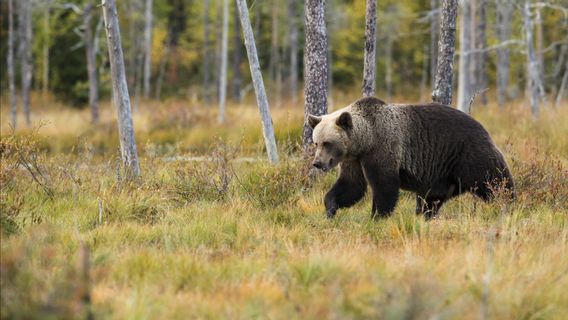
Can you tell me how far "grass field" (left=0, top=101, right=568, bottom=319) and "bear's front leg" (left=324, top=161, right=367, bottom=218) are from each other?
0.53 ft

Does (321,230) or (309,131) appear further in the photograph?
(309,131)

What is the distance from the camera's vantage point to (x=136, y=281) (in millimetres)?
4637

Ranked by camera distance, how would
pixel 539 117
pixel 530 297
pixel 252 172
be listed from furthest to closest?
1. pixel 539 117
2. pixel 252 172
3. pixel 530 297

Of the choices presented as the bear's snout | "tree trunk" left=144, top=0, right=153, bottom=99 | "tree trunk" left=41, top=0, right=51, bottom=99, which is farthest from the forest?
"tree trunk" left=41, top=0, right=51, bottom=99

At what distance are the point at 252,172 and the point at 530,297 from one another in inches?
186

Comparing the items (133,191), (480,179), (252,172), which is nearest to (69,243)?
(133,191)

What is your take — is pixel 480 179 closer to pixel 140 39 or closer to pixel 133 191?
pixel 133 191

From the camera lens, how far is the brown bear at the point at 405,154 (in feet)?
22.8

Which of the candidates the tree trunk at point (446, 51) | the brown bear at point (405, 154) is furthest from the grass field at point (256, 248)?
the tree trunk at point (446, 51)

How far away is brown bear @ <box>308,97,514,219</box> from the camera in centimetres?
695

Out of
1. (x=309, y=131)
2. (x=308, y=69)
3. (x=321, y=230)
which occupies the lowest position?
(x=321, y=230)

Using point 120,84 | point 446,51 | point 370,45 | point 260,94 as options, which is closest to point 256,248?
point 120,84

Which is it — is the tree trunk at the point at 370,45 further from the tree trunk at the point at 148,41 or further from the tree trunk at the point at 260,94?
the tree trunk at the point at 148,41

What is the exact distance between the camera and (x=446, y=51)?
9555mm
